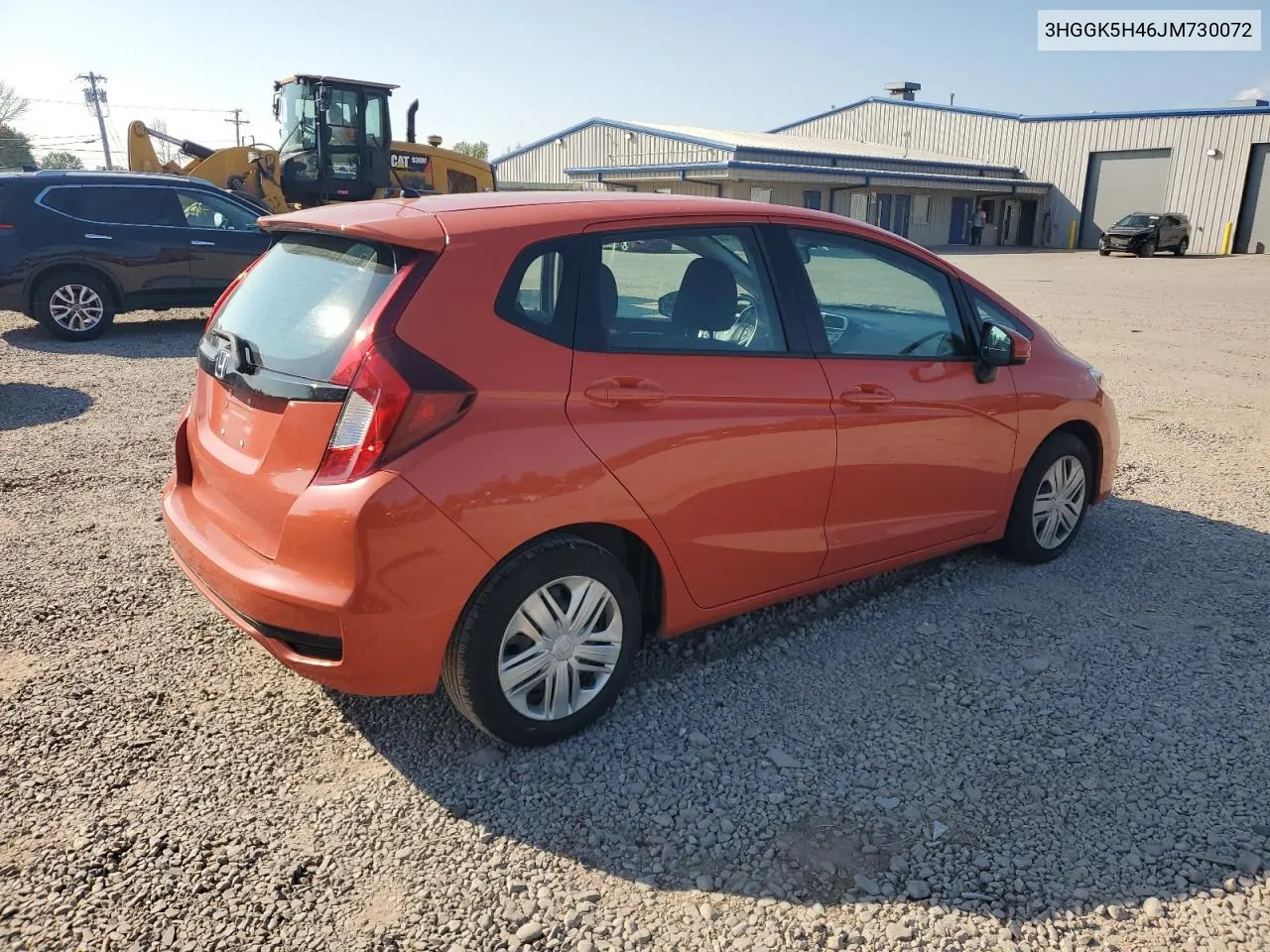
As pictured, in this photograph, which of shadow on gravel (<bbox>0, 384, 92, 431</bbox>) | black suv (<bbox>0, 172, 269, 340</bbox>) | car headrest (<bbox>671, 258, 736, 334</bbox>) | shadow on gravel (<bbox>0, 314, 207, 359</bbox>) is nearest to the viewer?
car headrest (<bbox>671, 258, 736, 334</bbox>)

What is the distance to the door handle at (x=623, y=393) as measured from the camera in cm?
298

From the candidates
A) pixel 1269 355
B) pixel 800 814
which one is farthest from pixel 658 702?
pixel 1269 355

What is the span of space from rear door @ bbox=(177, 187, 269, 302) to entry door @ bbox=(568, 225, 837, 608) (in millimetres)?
8719

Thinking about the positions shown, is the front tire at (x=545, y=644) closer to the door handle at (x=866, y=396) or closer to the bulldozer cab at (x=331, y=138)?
the door handle at (x=866, y=396)

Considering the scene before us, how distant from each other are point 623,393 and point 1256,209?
147ft

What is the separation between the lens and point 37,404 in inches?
300

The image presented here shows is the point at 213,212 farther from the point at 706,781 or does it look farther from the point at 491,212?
the point at 706,781

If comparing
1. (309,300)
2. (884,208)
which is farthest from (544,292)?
(884,208)

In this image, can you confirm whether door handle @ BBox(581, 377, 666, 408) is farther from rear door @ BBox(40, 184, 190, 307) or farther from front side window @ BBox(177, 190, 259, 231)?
rear door @ BBox(40, 184, 190, 307)

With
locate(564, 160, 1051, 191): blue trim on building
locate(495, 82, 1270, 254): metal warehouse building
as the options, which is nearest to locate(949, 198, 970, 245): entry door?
locate(495, 82, 1270, 254): metal warehouse building

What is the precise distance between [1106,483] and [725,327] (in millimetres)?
2670

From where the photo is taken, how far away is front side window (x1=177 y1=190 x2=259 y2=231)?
1084 centimetres

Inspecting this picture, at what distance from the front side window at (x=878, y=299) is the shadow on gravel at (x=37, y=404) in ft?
20.1

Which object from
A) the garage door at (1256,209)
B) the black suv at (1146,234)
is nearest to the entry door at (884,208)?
the black suv at (1146,234)
